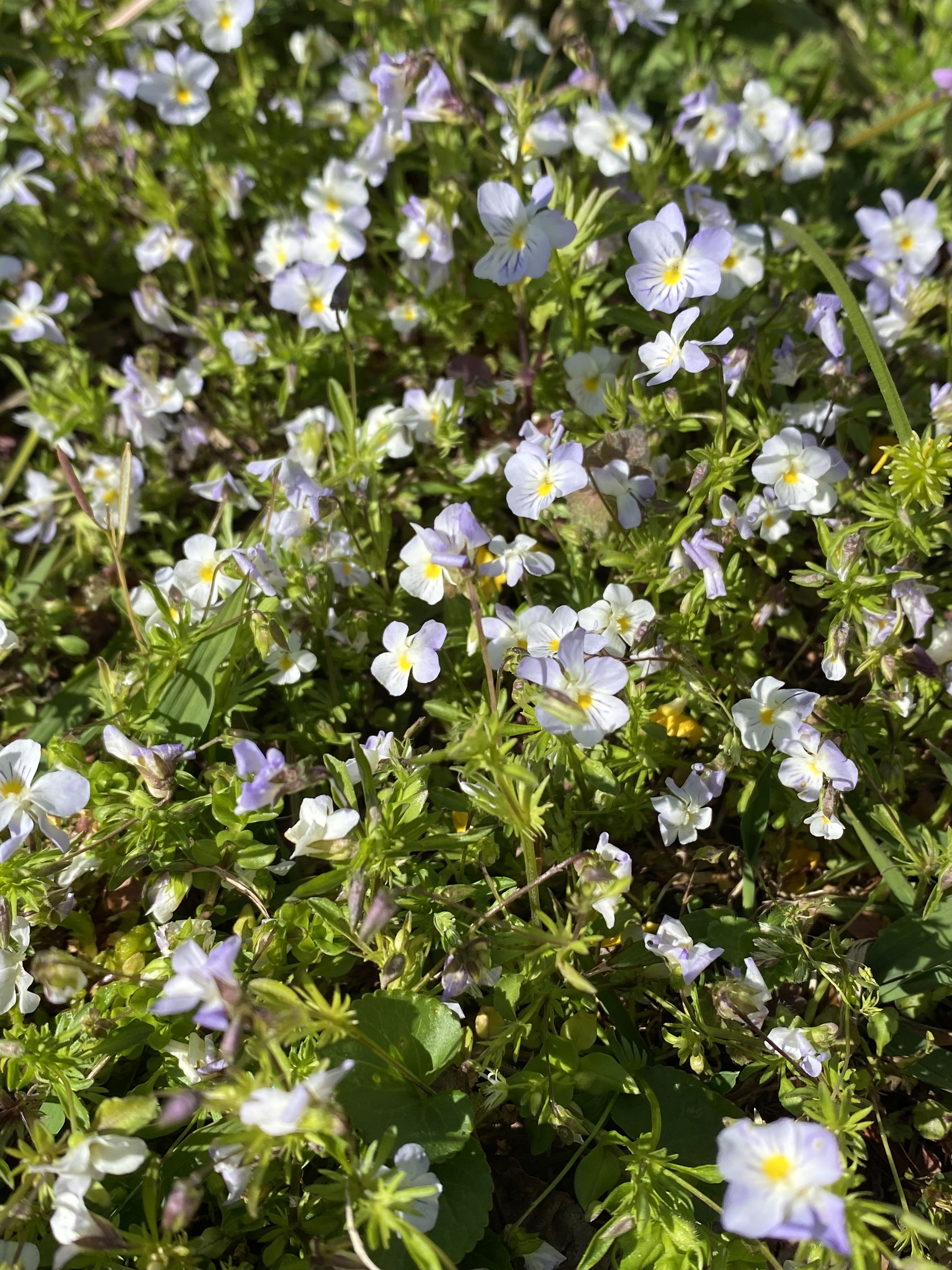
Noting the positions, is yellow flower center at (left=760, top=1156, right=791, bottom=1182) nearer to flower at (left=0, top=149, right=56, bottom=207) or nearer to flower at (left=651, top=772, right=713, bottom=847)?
flower at (left=651, top=772, right=713, bottom=847)

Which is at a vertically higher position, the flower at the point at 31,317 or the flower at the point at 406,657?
the flower at the point at 31,317

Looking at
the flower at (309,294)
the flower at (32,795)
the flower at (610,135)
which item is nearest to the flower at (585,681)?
the flower at (32,795)

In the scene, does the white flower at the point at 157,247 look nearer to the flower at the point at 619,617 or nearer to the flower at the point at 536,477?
the flower at the point at 536,477

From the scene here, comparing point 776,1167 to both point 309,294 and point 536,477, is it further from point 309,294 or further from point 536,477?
point 309,294

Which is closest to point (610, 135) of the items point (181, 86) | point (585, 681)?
point (181, 86)

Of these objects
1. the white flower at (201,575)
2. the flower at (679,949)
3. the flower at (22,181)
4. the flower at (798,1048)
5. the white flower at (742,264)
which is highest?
the flower at (22,181)

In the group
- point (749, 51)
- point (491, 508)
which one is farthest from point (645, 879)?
point (749, 51)
